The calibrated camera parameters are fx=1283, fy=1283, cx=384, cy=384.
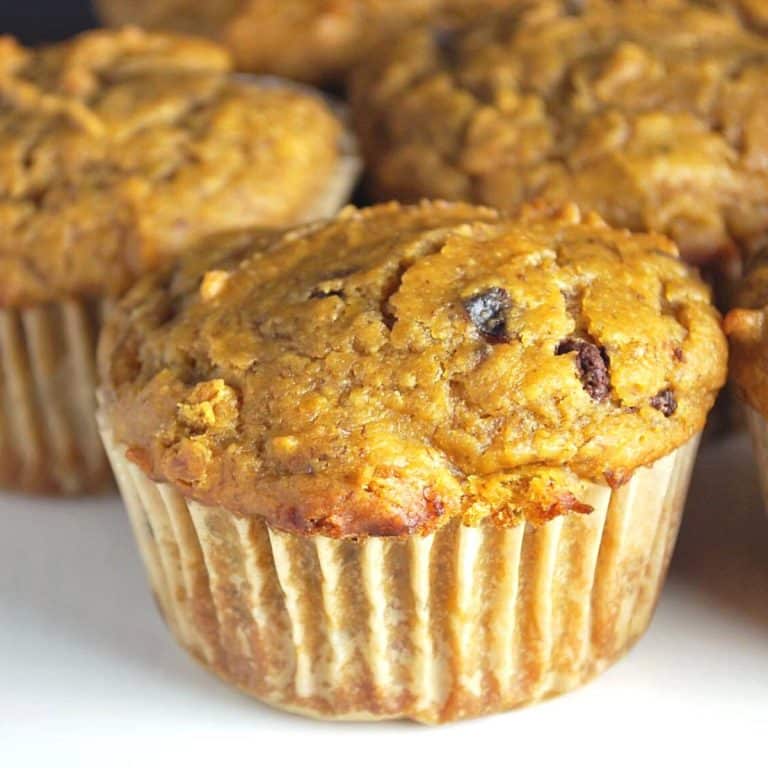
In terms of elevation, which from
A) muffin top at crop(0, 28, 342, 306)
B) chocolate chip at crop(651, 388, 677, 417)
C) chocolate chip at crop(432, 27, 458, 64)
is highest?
chocolate chip at crop(432, 27, 458, 64)

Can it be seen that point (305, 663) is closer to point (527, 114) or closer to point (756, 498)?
point (756, 498)

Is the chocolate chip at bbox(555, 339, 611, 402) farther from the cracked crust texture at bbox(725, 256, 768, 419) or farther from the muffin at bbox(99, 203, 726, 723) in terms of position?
the cracked crust texture at bbox(725, 256, 768, 419)

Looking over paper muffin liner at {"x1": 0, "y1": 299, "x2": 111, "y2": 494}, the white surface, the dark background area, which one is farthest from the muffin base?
the dark background area

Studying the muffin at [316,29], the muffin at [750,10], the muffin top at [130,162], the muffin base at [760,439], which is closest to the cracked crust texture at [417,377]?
the muffin base at [760,439]

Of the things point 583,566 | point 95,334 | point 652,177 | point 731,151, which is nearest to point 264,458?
point 583,566

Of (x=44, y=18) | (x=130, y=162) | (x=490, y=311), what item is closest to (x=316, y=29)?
(x=130, y=162)

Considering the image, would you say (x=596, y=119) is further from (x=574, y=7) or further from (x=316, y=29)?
(x=316, y=29)
